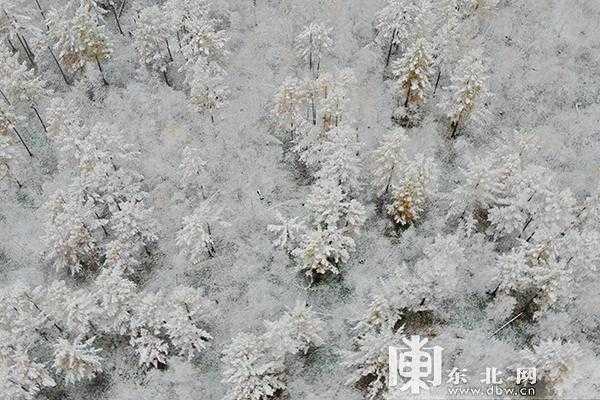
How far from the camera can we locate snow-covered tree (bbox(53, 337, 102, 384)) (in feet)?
120

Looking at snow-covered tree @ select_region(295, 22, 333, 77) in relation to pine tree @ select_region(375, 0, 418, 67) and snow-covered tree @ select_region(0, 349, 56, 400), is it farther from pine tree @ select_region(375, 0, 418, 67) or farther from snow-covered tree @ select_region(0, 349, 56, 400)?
snow-covered tree @ select_region(0, 349, 56, 400)

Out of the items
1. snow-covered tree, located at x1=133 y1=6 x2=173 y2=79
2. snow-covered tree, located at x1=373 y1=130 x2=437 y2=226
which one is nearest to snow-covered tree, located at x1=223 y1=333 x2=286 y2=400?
snow-covered tree, located at x1=373 y1=130 x2=437 y2=226

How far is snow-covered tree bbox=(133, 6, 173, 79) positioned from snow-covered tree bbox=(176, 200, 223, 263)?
630 inches

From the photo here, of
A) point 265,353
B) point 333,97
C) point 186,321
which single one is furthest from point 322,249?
point 333,97

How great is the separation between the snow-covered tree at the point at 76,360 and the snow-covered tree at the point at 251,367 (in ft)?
30.4

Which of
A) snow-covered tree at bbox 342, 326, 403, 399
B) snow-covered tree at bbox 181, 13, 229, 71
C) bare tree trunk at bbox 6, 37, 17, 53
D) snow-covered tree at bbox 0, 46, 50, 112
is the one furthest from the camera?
bare tree trunk at bbox 6, 37, 17, 53

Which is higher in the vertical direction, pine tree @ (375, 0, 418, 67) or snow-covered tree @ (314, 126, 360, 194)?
pine tree @ (375, 0, 418, 67)

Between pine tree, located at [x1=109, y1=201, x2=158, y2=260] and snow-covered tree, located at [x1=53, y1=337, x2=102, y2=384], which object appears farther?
pine tree, located at [x1=109, y1=201, x2=158, y2=260]

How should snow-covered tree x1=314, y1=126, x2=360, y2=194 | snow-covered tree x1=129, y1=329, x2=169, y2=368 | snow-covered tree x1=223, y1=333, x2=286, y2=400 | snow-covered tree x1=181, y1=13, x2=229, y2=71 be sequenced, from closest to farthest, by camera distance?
snow-covered tree x1=223, y1=333, x2=286, y2=400
snow-covered tree x1=129, y1=329, x2=169, y2=368
snow-covered tree x1=314, y1=126, x2=360, y2=194
snow-covered tree x1=181, y1=13, x2=229, y2=71

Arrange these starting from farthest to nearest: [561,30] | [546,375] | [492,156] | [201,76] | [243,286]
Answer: [561,30] < [201,76] < [243,286] < [492,156] < [546,375]

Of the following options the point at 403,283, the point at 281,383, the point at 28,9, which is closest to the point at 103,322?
the point at 281,383

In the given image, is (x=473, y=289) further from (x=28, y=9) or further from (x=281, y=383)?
(x=28, y=9)

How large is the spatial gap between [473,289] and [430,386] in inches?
347

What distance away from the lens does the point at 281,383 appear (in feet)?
122
